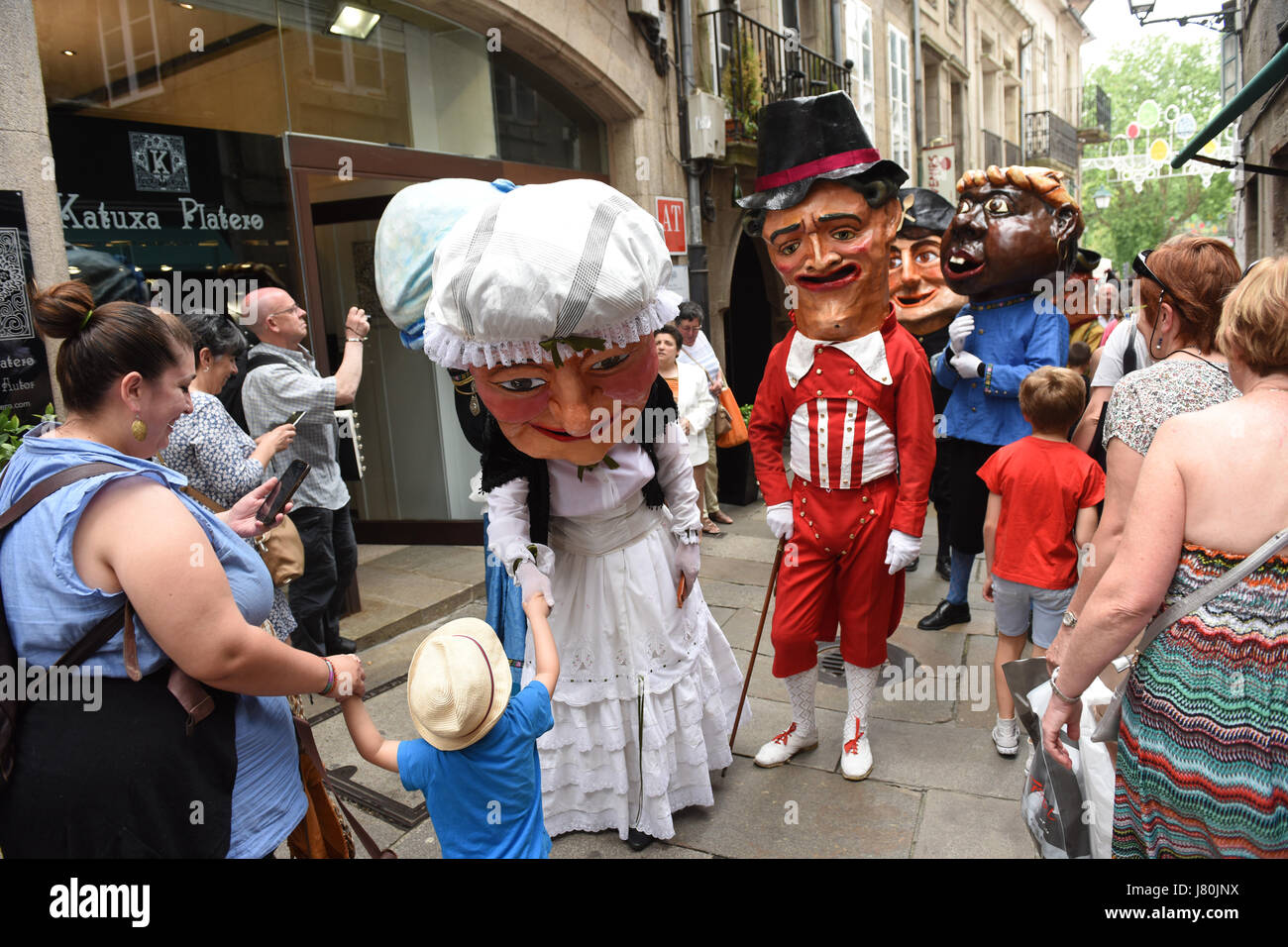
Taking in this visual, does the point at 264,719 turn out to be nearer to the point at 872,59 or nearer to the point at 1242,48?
the point at 1242,48

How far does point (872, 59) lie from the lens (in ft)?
41.6

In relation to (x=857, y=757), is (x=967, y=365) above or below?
above

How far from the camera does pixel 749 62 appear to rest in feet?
30.1

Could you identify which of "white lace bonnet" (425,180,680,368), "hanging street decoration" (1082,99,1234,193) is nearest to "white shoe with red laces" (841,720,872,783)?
"white lace bonnet" (425,180,680,368)

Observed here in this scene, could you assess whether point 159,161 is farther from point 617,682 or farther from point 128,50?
point 617,682

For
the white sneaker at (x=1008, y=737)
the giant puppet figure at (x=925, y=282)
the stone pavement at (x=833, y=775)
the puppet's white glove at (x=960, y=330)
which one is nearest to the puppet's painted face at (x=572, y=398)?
the stone pavement at (x=833, y=775)

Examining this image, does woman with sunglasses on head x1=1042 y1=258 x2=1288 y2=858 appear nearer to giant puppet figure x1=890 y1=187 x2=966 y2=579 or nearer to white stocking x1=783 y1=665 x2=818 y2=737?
white stocking x1=783 y1=665 x2=818 y2=737

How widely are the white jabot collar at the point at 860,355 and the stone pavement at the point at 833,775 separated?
153 centimetres

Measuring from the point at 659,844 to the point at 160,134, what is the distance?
497cm

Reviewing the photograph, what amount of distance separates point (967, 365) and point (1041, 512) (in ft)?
3.85

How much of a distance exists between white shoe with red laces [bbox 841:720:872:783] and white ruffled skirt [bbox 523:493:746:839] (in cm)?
67

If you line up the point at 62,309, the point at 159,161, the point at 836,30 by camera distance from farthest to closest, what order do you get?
the point at 836,30 → the point at 159,161 → the point at 62,309

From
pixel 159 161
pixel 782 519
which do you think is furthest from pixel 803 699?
pixel 159 161
